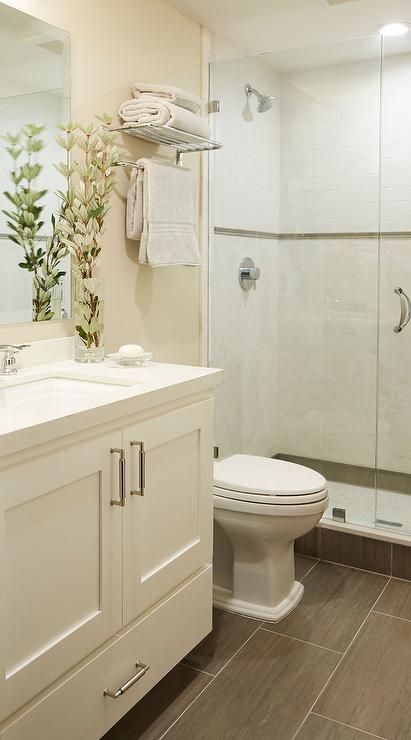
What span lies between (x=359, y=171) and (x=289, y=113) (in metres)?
0.42

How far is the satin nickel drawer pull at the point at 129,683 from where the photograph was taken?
5.14 feet

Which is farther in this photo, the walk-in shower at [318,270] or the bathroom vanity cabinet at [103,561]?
the walk-in shower at [318,270]

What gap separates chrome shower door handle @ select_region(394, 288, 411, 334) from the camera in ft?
10.0

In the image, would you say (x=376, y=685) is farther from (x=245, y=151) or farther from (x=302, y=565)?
(x=245, y=151)

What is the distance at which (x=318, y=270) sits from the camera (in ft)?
10.2

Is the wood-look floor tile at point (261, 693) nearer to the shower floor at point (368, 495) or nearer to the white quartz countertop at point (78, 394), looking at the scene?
the shower floor at point (368, 495)

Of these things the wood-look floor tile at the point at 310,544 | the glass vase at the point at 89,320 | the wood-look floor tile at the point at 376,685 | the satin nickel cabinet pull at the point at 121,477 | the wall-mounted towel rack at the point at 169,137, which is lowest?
the wood-look floor tile at the point at 376,685

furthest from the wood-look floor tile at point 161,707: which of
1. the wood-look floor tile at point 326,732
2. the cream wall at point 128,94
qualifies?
the cream wall at point 128,94

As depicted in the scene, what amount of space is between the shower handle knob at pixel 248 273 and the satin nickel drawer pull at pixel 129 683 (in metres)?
1.85

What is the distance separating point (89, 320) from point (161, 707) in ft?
3.73

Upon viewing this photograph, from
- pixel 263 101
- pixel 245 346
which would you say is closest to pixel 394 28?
pixel 263 101

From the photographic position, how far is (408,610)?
2.40m

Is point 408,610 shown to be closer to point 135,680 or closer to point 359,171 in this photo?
point 135,680

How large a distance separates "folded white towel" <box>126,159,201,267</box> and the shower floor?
1.20 metres
